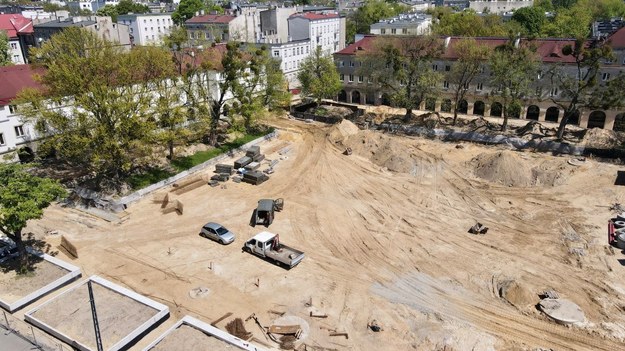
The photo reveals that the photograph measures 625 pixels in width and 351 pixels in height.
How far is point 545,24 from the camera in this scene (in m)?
100

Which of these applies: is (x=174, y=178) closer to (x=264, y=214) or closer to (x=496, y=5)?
(x=264, y=214)

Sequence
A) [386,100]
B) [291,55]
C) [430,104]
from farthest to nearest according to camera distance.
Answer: [291,55], [386,100], [430,104]

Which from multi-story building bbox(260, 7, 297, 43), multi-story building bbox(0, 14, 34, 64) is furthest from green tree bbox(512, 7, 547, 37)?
multi-story building bbox(0, 14, 34, 64)

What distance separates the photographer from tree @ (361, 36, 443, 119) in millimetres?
60281

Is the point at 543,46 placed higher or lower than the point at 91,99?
higher

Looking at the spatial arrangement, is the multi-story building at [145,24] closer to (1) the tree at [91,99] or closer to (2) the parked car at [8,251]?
(1) the tree at [91,99]

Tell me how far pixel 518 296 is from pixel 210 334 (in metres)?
19.1

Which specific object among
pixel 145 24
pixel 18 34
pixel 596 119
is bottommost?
pixel 596 119

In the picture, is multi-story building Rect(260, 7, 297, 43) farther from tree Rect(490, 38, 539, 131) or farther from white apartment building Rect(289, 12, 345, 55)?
tree Rect(490, 38, 539, 131)

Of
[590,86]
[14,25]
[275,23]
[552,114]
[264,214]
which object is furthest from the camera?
[14,25]

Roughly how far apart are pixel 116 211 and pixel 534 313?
34.2 meters

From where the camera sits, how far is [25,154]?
4875 centimetres

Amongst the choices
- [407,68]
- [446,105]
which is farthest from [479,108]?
[407,68]

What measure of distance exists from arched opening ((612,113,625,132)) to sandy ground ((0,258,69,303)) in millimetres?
63901
